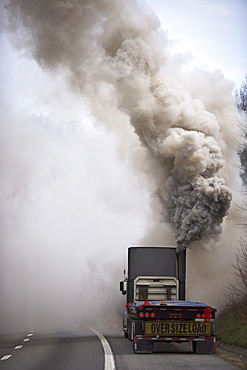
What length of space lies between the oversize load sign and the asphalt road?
25.5 inches

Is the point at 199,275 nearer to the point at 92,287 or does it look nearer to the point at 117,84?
the point at 117,84

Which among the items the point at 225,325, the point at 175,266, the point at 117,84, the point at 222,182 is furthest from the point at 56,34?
the point at 225,325

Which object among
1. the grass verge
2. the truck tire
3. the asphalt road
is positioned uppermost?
the grass verge

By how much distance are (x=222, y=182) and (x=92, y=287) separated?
22399mm

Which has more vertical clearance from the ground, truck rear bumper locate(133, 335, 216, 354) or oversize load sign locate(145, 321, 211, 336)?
oversize load sign locate(145, 321, 211, 336)

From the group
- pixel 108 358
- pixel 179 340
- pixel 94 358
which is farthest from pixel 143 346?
pixel 94 358

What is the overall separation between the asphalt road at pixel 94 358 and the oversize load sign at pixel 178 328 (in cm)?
65

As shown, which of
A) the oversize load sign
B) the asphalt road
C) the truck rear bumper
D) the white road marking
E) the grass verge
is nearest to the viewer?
the white road marking

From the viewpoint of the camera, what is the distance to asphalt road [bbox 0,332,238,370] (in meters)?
15.4

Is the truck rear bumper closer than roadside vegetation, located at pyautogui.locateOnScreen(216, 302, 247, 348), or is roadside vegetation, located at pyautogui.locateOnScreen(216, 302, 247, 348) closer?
the truck rear bumper

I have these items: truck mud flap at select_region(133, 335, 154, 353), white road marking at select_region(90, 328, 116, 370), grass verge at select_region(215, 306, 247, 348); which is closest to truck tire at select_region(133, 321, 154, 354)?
truck mud flap at select_region(133, 335, 154, 353)

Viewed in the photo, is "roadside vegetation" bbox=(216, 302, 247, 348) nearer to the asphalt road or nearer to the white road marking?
the asphalt road

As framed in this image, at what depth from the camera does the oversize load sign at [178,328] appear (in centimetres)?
1927

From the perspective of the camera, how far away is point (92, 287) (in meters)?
51.9
